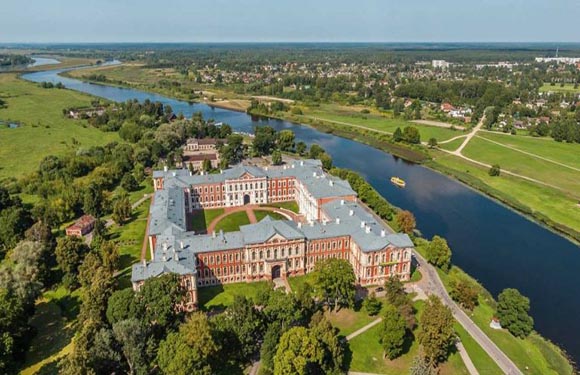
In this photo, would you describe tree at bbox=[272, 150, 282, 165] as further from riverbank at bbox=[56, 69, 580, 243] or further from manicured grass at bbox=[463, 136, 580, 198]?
manicured grass at bbox=[463, 136, 580, 198]

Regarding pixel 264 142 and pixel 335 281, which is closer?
pixel 335 281

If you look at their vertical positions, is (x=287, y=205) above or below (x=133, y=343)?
below

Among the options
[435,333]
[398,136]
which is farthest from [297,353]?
[398,136]

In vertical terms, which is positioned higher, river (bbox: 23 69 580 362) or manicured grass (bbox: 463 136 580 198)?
manicured grass (bbox: 463 136 580 198)

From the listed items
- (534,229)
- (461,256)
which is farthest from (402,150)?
(461,256)

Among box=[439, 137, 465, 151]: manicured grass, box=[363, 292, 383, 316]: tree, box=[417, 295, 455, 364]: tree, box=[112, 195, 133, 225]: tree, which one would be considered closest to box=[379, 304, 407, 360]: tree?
box=[417, 295, 455, 364]: tree

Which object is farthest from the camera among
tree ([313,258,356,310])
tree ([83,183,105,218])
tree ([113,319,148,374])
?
tree ([83,183,105,218])

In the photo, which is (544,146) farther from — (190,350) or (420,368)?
(190,350)
